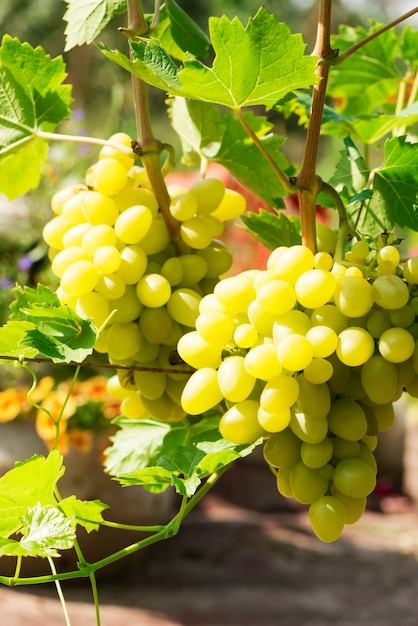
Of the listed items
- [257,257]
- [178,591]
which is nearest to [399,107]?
[178,591]

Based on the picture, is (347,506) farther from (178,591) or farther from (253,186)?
(178,591)

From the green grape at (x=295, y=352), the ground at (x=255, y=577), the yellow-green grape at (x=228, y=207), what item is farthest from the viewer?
the ground at (x=255, y=577)

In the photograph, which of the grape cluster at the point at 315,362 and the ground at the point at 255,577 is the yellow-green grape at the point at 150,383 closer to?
the grape cluster at the point at 315,362

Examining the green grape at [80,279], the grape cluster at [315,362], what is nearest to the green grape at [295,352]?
the grape cluster at [315,362]

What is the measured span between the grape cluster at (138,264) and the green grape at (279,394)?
0.07 metres

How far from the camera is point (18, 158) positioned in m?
0.40

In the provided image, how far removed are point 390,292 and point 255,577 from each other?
6.93ft

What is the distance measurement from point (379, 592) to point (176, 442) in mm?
1958

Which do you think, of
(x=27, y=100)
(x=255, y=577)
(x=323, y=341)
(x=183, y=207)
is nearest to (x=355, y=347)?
(x=323, y=341)

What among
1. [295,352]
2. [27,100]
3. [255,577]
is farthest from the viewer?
[255,577]

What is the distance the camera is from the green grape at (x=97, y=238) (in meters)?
0.35

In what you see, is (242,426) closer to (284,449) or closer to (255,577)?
(284,449)

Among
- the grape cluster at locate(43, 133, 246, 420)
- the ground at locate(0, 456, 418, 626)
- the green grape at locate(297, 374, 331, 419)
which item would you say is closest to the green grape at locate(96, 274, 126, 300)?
the grape cluster at locate(43, 133, 246, 420)

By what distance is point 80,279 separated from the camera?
34cm
